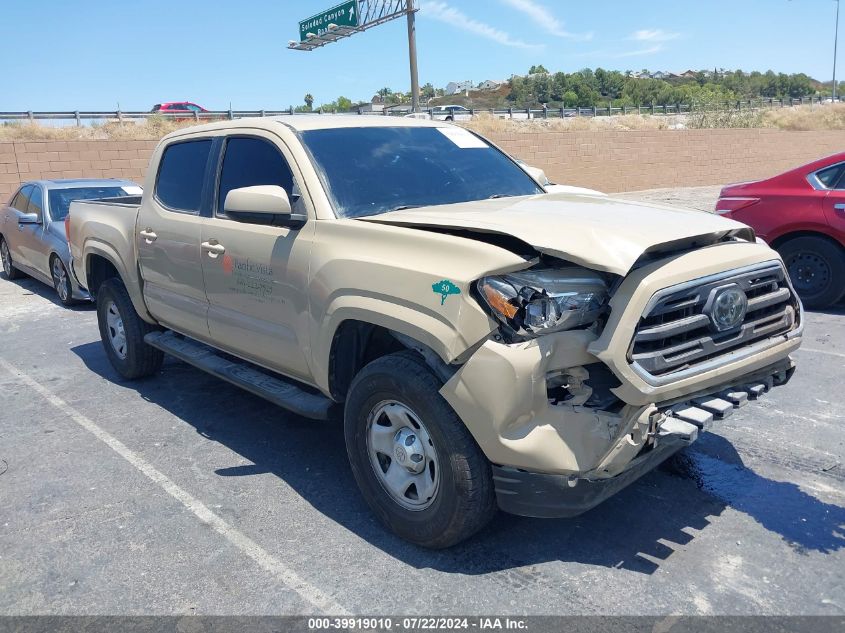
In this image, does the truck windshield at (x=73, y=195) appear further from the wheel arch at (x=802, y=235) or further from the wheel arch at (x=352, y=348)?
the wheel arch at (x=802, y=235)

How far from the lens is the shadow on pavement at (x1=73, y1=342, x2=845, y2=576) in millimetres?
3281

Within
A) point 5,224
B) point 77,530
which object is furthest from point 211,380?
point 5,224

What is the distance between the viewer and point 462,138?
16.0 feet

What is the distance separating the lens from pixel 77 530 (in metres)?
3.71

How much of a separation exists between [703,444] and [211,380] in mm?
3928

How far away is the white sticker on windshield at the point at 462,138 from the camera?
15.8 feet

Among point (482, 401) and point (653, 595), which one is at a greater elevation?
point (482, 401)

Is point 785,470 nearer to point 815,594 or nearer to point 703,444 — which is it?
point 703,444

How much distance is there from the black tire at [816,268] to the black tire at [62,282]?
8.55 m

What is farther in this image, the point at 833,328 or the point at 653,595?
the point at 833,328

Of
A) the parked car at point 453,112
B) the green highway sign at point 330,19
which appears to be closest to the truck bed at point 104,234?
the green highway sign at point 330,19

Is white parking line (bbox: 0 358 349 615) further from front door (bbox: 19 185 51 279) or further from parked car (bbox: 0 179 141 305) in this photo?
front door (bbox: 19 185 51 279)

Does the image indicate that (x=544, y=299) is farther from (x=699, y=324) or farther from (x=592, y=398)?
(x=699, y=324)

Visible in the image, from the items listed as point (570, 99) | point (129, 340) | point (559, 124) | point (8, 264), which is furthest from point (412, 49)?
point (570, 99)
